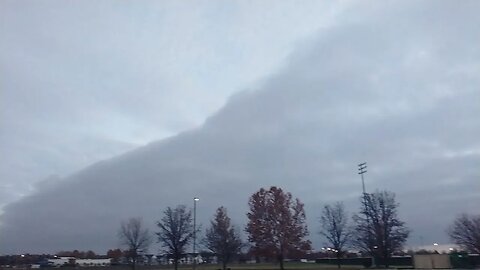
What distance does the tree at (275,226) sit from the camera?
73562mm

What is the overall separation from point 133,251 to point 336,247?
39347 mm

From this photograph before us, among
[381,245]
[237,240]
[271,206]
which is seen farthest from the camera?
[237,240]

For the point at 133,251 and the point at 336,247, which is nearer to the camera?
the point at 133,251

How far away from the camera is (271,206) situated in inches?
2982

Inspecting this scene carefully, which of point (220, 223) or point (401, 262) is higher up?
point (220, 223)

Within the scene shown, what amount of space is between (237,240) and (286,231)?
76.5 feet

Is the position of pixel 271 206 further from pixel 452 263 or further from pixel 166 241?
pixel 452 263

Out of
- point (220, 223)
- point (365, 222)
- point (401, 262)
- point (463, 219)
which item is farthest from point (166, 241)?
point (463, 219)

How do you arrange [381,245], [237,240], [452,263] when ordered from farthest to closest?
[237,240]
[381,245]
[452,263]

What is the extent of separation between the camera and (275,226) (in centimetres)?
7444

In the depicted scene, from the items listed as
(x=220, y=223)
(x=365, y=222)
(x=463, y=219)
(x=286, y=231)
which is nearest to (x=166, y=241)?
(x=220, y=223)

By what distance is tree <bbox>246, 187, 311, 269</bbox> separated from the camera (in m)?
73.6

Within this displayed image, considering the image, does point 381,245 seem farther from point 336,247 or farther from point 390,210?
point 336,247

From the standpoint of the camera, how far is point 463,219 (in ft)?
329
